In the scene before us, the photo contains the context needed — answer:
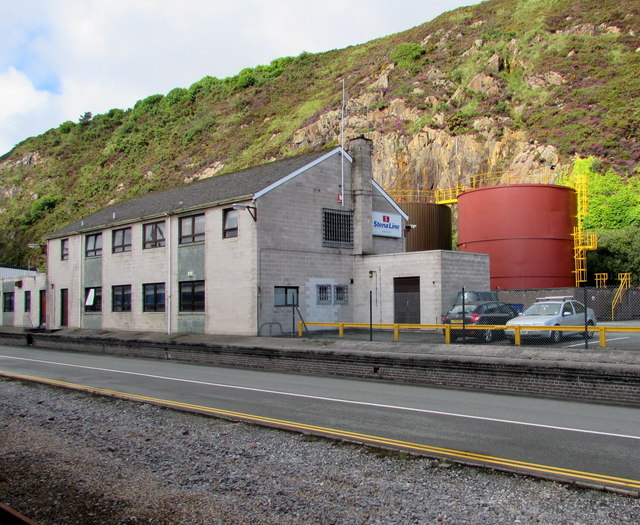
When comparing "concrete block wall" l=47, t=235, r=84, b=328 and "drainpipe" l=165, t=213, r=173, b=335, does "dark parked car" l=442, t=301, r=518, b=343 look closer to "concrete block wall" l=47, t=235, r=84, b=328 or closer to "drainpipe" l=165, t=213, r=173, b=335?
"drainpipe" l=165, t=213, r=173, b=335

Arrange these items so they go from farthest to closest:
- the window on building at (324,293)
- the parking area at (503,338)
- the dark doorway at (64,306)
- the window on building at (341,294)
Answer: the dark doorway at (64,306)
the window on building at (341,294)
the window on building at (324,293)
the parking area at (503,338)

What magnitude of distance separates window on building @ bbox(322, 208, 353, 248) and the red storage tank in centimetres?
1199

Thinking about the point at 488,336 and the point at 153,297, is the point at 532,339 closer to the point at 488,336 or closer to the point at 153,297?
the point at 488,336

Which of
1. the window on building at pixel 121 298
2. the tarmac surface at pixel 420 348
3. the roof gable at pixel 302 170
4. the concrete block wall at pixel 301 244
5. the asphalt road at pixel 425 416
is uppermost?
the roof gable at pixel 302 170

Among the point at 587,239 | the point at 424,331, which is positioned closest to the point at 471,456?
the point at 424,331

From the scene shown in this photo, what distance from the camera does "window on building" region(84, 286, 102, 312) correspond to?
35.3 meters

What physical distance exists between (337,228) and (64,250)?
62.6 feet

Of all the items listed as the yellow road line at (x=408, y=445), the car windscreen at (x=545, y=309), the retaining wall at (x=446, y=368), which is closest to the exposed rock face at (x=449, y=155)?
the car windscreen at (x=545, y=309)

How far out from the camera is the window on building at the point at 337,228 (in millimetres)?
28953

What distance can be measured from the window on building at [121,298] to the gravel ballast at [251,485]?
2361 cm

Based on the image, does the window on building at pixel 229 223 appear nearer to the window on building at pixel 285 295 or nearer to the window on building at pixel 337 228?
the window on building at pixel 285 295

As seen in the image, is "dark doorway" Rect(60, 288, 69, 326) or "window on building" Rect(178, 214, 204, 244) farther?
"dark doorway" Rect(60, 288, 69, 326)

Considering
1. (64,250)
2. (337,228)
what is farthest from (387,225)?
(64,250)

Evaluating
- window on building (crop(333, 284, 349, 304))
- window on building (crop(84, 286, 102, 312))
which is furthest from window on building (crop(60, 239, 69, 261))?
window on building (crop(333, 284, 349, 304))
